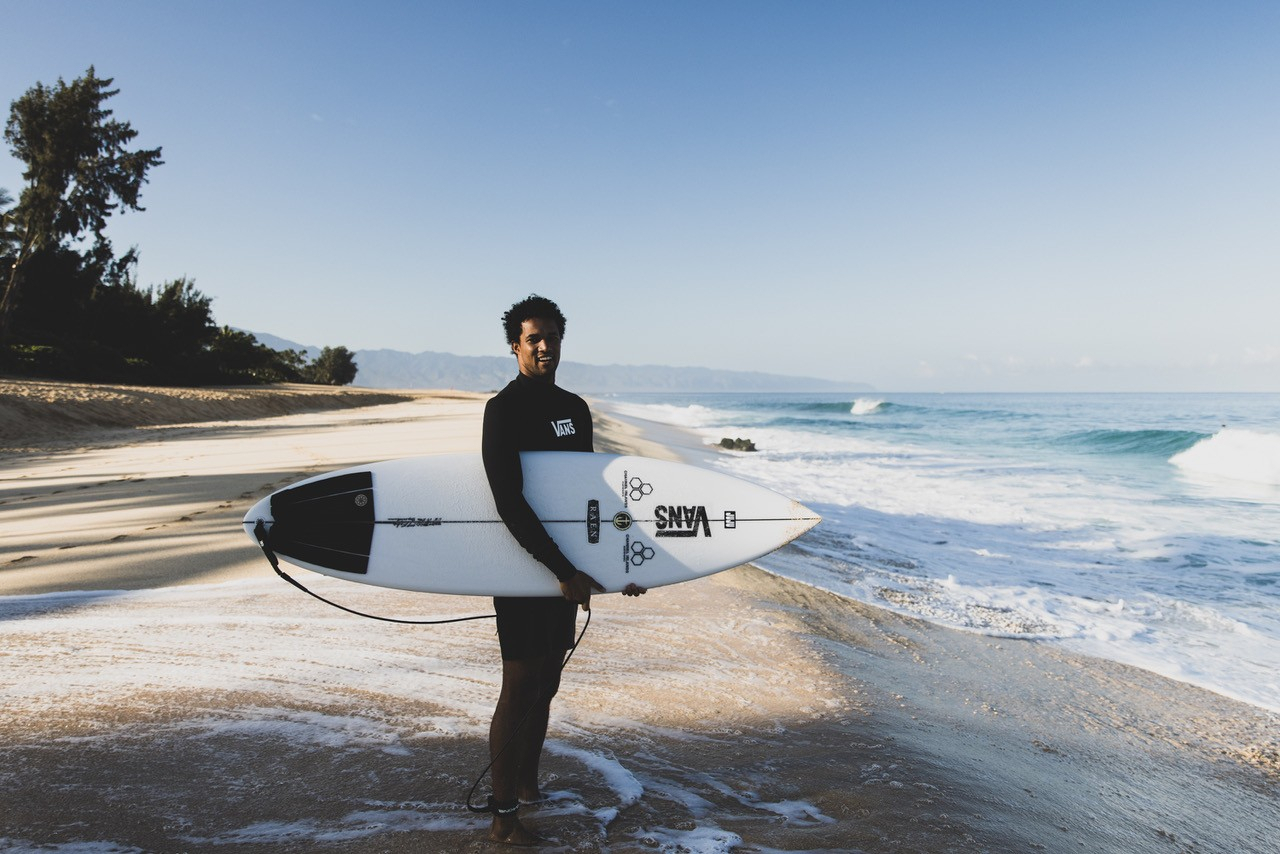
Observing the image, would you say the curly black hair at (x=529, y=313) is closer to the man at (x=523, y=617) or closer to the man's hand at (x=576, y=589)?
the man at (x=523, y=617)

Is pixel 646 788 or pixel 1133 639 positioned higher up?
pixel 646 788

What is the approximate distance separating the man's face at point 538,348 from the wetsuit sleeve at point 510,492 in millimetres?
196

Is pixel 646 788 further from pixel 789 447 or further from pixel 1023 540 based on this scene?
pixel 789 447

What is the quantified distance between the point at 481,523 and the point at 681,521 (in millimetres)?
763

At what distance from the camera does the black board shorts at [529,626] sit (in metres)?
1.99

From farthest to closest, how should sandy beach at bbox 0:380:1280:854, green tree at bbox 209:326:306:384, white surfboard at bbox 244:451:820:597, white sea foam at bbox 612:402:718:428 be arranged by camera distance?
1. white sea foam at bbox 612:402:718:428
2. green tree at bbox 209:326:306:384
3. white surfboard at bbox 244:451:820:597
4. sandy beach at bbox 0:380:1280:854

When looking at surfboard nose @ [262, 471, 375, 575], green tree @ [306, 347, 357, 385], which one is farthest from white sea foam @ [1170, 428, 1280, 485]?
green tree @ [306, 347, 357, 385]

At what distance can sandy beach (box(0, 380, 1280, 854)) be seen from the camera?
6.83 ft

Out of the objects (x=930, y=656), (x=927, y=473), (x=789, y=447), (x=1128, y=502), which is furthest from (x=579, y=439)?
(x=789, y=447)

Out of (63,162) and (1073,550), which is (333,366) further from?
(1073,550)

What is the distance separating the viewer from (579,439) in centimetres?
232

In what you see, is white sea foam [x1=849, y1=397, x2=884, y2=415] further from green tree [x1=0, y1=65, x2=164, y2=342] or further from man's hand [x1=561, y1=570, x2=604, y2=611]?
man's hand [x1=561, y1=570, x2=604, y2=611]

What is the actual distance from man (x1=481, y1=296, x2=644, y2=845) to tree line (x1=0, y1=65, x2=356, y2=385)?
2435 cm

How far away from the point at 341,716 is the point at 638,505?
1.45 m
